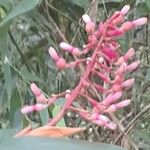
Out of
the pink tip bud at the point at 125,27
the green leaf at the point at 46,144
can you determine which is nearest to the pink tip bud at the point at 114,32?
the pink tip bud at the point at 125,27

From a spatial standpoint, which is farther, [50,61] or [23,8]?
[50,61]

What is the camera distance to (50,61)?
1.67 m

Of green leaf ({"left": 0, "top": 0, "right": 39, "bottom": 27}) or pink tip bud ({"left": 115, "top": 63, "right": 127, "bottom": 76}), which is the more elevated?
green leaf ({"left": 0, "top": 0, "right": 39, "bottom": 27})

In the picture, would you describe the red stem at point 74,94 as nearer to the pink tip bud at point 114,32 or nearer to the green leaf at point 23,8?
the pink tip bud at point 114,32

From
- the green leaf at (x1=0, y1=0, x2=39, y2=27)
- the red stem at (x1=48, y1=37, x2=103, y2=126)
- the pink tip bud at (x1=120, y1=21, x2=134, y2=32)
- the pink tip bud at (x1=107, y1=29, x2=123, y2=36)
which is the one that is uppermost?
the green leaf at (x1=0, y1=0, x2=39, y2=27)

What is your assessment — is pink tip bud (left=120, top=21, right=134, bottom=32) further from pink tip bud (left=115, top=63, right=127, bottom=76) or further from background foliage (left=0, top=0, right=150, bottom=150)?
background foliage (left=0, top=0, right=150, bottom=150)

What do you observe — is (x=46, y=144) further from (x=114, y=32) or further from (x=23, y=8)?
(x=23, y=8)

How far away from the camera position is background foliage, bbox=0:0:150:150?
1131 millimetres

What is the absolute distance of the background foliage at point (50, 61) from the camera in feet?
3.71

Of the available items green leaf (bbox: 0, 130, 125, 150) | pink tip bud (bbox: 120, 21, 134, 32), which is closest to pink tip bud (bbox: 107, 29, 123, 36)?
pink tip bud (bbox: 120, 21, 134, 32)

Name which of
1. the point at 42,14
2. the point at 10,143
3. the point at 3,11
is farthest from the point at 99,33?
the point at 42,14

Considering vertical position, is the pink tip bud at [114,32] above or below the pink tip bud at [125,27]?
below

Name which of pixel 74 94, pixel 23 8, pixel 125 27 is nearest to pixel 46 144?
pixel 74 94

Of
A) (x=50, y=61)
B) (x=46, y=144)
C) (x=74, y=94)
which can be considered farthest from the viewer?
(x=50, y=61)
